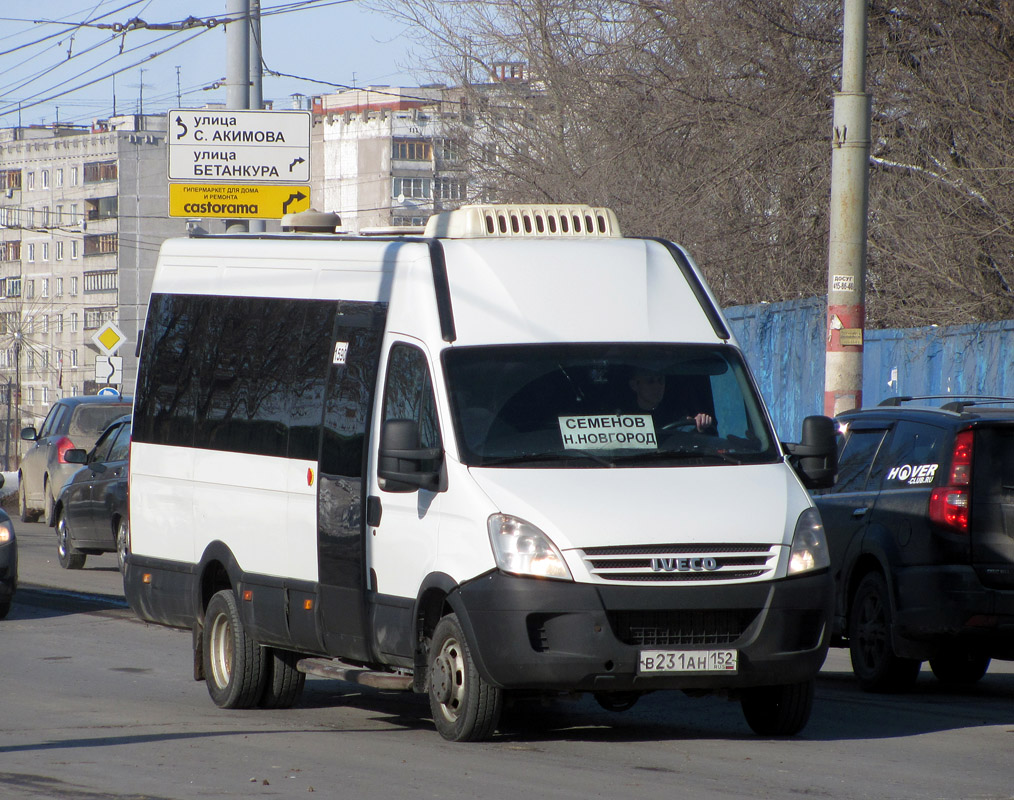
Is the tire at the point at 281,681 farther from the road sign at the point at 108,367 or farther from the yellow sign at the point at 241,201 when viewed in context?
the road sign at the point at 108,367

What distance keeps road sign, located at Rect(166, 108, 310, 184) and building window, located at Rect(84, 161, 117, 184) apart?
3721 inches

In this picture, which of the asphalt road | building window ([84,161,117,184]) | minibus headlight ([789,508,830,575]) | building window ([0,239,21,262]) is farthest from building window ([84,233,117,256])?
minibus headlight ([789,508,830,575])

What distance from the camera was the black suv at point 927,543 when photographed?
9477 mm

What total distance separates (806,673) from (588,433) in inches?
59.2

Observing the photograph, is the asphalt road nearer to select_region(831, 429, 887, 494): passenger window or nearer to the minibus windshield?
select_region(831, 429, 887, 494): passenger window

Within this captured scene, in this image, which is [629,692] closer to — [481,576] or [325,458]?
[481,576]

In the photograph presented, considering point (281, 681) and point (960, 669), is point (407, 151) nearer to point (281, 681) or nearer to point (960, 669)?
point (960, 669)

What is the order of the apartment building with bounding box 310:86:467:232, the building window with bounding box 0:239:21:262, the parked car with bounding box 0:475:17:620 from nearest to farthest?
1. the parked car with bounding box 0:475:17:620
2. the apartment building with bounding box 310:86:467:232
3. the building window with bounding box 0:239:21:262

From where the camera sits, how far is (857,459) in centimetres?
1091

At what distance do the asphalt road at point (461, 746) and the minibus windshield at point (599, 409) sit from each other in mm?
1375

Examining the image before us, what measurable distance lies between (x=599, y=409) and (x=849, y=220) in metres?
6.13

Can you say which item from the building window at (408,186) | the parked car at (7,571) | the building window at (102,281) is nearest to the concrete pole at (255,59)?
the parked car at (7,571)

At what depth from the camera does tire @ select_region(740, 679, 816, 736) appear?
814 cm

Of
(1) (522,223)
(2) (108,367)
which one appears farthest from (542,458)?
(2) (108,367)
